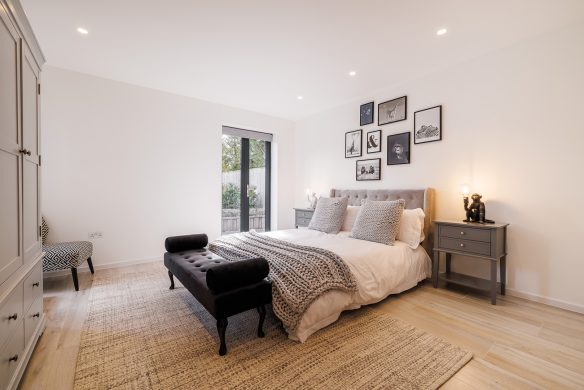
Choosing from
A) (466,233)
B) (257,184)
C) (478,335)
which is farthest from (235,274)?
(257,184)

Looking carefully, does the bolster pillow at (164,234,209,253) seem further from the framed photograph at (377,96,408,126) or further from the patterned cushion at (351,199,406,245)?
the framed photograph at (377,96,408,126)

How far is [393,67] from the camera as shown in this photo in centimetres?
338

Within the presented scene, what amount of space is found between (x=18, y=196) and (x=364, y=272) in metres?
2.69

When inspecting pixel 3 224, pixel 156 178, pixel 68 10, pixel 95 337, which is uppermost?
pixel 68 10

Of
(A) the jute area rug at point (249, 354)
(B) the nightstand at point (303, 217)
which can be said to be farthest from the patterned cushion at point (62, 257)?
(B) the nightstand at point (303, 217)

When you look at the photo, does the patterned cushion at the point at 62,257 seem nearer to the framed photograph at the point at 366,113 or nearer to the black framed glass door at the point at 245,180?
the black framed glass door at the point at 245,180

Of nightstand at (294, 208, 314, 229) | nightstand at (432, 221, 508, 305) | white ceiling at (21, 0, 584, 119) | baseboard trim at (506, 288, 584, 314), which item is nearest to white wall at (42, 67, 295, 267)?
white ceiling at (21, 0, 584, 119)

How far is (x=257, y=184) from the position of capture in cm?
568

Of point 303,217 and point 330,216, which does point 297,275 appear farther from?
point 303,217

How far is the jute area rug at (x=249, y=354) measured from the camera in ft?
5.30

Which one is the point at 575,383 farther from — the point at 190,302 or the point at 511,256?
the point at 190,302

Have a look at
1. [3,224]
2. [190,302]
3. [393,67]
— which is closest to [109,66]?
[3,224]

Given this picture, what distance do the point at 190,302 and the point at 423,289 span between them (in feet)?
8.74

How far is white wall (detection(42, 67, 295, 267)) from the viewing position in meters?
3.56
